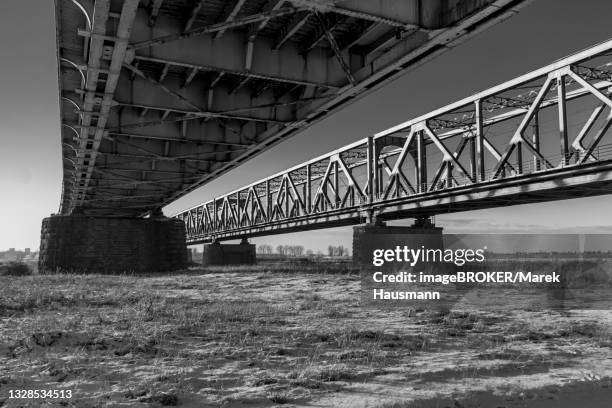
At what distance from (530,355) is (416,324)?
149 inches

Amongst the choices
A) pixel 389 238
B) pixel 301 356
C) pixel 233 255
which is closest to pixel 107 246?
pixel 389 238

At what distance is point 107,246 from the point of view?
42438 mm

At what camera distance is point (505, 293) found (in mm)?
22281

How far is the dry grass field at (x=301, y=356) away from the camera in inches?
307

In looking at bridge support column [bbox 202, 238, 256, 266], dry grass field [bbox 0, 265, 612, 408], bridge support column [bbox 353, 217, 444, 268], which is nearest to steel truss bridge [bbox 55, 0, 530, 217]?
dry grass field [bbox 0, 265, 612, 408]

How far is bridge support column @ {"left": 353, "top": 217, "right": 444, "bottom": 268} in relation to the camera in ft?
128

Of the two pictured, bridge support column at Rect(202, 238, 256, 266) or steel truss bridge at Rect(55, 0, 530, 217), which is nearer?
steel truss bridge at Rect(55, 0, 530, 217)

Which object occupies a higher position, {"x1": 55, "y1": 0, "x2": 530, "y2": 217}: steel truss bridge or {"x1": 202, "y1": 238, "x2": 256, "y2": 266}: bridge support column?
{"x1": 55, "y1": 0, "x2": 530, "y2": 217}: steel truss bridge

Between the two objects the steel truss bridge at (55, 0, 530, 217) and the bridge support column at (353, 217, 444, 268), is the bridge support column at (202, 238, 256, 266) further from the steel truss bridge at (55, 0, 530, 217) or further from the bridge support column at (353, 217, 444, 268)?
the steel truss bridge at (55, 0, 530, 217)

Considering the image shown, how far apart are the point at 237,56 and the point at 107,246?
32802 mm

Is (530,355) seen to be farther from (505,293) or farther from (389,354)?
(505,293)

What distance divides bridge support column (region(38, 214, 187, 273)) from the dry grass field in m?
26.0

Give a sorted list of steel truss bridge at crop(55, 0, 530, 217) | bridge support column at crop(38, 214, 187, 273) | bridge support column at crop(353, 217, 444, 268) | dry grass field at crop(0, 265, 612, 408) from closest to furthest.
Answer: dry grass field at crop(0, 265, 612, 408) → steel truss bridge at crop(55, 0, 530, 217) → bridge support column at crop(353, 217, 444, 268) → bridge support column at crop(38, 214, 187, 273)

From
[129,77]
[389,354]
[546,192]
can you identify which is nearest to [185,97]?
[129,77]
